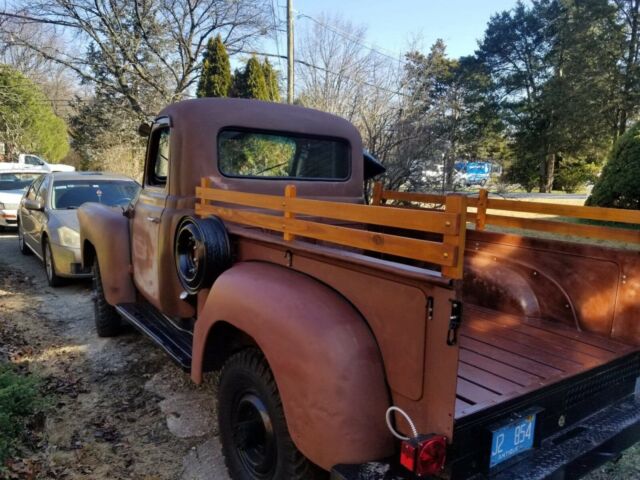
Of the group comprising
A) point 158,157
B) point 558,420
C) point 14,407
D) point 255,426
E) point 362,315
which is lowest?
point 14,407

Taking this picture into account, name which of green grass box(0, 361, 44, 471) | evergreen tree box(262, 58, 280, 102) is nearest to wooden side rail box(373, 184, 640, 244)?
→ green grass box(0, 361, 44, 471)

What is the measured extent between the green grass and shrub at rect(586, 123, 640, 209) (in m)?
11.9

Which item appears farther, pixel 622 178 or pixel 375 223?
pixel 622 178

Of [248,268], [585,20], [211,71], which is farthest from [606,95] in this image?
[248,268]

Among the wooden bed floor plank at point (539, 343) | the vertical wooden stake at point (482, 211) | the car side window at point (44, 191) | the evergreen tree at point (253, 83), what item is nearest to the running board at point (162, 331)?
the wooden bed floor plank at point (539, 343)

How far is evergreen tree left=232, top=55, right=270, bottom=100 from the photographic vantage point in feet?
64.1

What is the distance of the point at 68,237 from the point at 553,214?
18.8ft

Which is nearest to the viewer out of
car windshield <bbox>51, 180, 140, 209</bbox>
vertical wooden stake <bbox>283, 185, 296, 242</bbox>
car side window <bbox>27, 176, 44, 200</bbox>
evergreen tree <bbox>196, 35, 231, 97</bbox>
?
vertical wooden stake <bbox>283, 185, 296, 242</bbox>

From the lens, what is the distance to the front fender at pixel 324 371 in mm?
1772

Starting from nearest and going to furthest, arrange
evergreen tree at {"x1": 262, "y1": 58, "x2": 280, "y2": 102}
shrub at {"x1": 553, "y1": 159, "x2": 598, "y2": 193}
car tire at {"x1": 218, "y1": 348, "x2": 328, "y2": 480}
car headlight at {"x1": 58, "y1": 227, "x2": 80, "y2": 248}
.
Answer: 1. car tire at {"x1": 218, "y1": 348, "x2": 328, "y2": 480}
2. car headlight at {"x1": 58, "y1": 227, "x2": 80, "y2": 248}
3. evergreen tree at {"x1": 262, "y1": 58, "x2": 280, "y2": 102}
4. shrub at {"x1": 553, "y1": 159, "x2": 598, "y2": 193}

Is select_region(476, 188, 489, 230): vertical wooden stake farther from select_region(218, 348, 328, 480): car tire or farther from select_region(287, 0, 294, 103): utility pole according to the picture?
select_region(287, 0, 294, 103): utility pole

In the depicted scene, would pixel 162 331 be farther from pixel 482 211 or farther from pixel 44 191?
pixel 44 191

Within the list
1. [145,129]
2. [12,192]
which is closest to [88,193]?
[145,129]

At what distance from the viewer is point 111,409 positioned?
11.2 ft
